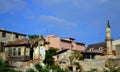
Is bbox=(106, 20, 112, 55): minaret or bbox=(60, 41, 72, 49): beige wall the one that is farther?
bbox=(60, 41, 72, 49): beige wall

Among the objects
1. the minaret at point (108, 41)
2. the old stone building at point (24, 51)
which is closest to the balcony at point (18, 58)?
the old stone building at point (24, 51)

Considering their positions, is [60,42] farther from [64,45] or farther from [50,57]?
[50,57]

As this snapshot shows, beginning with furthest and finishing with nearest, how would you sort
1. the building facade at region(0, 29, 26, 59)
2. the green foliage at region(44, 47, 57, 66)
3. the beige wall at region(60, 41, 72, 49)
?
the beige wall at region(60, 41, 72, 49) < the building facade at region(0, 29, 26, 59) < the green foliage at region(44, 47, 57, 66)

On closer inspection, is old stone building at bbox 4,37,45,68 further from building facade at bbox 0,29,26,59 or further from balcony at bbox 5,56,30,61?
building facade at bbox 0,29,26,59

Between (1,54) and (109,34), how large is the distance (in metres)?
23.7

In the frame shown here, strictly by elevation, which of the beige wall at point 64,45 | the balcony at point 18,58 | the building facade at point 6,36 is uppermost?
the building facade at point 6,36

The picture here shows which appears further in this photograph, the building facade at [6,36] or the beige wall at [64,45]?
the beige wall at [64,45]

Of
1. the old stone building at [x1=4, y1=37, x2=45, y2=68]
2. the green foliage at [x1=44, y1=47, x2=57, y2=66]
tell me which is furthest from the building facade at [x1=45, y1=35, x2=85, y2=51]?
the old stone building at [x1=4, y1=37, x2=45, y2=68]

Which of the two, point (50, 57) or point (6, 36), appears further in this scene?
point (6, 36)

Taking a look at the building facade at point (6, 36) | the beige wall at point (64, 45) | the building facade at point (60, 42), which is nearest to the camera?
the building facade at point (6, 36)

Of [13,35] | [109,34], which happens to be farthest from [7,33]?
[109,34]

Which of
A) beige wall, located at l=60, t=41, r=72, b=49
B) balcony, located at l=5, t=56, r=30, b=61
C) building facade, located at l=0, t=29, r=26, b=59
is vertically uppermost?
building facade, located at l=0, t=29, r=26, b=59

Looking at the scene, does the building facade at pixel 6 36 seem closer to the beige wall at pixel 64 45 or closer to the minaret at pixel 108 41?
the beige wall at pixel 64 45

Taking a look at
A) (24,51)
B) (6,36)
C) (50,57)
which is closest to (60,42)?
(6,36)
